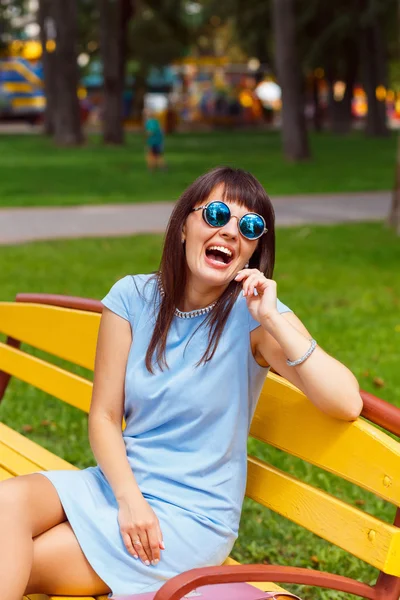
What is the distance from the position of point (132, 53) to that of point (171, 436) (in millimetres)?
54144

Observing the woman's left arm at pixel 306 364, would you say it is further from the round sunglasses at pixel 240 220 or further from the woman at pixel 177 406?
the round sunglasses at pixel 240 220

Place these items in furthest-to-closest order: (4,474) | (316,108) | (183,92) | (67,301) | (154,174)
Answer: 1. (183,92)
2. (316,108)
3. (154,174)
4. (67,301)
5. (4,474)

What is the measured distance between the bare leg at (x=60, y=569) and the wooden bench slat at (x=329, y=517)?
0.50m

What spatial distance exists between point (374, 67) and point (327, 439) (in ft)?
127

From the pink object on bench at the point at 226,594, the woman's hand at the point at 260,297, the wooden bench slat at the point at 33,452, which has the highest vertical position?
the woman's hand at the point at 260,297

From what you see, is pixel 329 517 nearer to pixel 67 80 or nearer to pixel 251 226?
pixel 251 226

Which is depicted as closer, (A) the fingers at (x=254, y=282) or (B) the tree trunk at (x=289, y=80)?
(A) the fingers at (x=254, y=282)

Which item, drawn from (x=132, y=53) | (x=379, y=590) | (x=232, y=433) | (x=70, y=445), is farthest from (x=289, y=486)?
(x=132, y=53)

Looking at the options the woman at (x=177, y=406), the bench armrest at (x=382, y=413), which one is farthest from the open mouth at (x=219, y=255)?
the bench armrest at (x=382, y=413)

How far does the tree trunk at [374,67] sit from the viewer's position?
129ft

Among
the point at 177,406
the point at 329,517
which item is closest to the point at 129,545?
the point at 177,406

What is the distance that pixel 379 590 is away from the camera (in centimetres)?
243

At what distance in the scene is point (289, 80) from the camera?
77.1ft

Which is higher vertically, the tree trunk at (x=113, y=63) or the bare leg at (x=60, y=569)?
the tree trunk at (x=113, y=63)
